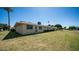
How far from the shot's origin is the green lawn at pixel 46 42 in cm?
395

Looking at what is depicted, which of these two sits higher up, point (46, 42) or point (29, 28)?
point (29, 28)

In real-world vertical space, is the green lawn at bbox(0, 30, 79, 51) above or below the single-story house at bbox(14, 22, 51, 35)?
below

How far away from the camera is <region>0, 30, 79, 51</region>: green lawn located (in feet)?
13.0

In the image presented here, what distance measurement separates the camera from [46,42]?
158 inches

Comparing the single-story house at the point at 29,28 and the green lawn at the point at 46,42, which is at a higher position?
the single-story house at the point at 29,28

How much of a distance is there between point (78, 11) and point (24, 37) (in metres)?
1.61
